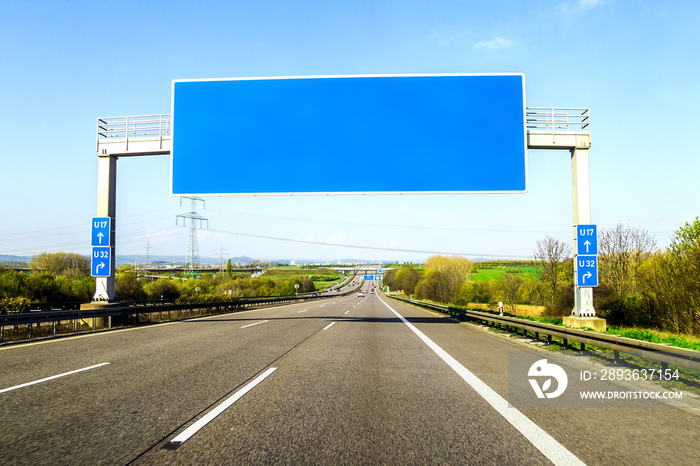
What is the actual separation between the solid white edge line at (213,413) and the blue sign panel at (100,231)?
40.3 ft

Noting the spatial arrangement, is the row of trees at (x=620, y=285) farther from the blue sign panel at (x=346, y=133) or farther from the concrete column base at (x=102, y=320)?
the concrete column base at (x=102, y=320)

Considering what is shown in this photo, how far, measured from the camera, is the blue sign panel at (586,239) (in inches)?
550

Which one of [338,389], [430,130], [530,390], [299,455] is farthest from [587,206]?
[299,455]

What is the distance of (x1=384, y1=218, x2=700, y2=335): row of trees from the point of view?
640 inches

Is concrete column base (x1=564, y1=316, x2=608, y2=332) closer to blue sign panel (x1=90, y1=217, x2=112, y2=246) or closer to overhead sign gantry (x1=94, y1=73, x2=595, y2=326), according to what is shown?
overhead sign gantry (x1=94, y1=73, x2=595, y2=326)

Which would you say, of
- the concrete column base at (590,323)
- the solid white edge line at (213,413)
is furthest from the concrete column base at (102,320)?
the concrete column base at (590,323)

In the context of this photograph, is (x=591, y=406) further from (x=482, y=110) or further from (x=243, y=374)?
(x=482, y=110)

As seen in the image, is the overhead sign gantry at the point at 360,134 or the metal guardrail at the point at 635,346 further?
the overhead sign gantry at the point at 360,134

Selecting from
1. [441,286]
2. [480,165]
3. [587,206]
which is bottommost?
[441,286]

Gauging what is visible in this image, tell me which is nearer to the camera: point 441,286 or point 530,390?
point 530,390

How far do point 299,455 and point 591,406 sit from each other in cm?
380

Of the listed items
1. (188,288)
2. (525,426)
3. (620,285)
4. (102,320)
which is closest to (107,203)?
(102,320)

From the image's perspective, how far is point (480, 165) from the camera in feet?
47.0

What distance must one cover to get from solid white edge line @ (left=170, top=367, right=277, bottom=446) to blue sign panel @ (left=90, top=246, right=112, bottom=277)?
39.2ft
